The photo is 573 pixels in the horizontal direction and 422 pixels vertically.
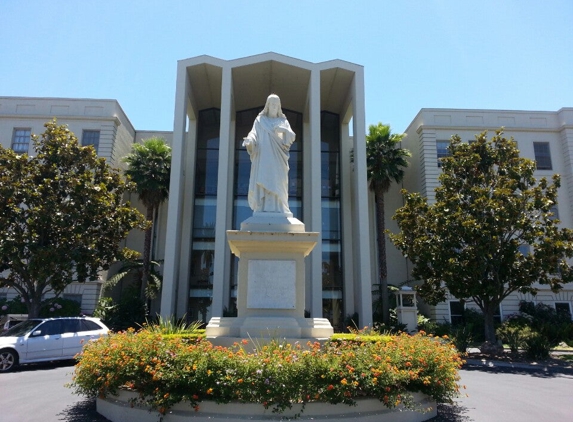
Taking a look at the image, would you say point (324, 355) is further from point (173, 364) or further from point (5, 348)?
point (5, 348)

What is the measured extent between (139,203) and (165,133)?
19.6 feet

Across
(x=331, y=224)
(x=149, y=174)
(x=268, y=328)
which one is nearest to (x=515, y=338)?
(x=268, y=328)

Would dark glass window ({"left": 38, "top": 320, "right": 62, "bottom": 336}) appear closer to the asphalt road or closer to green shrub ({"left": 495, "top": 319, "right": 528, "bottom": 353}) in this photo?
the asphalt road

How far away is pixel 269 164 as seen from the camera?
10.0 metres

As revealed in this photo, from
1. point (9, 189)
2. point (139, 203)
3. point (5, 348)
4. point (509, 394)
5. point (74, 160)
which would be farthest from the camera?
point (139, 203)

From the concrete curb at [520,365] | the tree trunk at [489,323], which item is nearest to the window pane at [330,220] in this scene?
the tree trunk at [489,323]

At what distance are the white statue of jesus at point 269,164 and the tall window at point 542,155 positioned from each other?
2567 cm

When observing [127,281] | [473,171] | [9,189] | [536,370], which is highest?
[473,171]

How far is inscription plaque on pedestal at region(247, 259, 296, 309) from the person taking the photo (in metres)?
8.85

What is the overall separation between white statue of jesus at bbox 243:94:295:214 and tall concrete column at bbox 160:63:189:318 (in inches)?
502

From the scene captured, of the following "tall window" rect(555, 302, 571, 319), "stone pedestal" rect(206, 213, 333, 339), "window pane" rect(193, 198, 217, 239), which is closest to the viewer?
"stone pedestal" rect(206, 213, 333, 339)

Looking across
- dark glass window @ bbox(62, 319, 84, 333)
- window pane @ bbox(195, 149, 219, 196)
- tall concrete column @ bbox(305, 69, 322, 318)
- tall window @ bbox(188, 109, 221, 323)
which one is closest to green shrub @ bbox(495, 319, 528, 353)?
tall concrete column @ bbox(305, 69, 322, 318)

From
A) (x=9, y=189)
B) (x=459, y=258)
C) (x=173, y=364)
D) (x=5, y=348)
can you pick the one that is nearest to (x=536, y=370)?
(x=459, y=258)

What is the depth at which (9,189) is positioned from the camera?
16203mm
